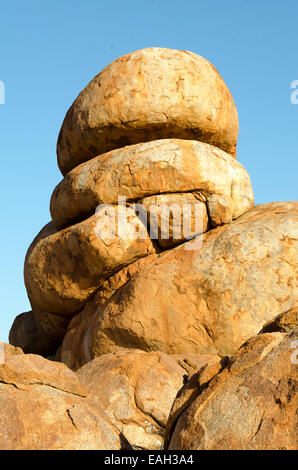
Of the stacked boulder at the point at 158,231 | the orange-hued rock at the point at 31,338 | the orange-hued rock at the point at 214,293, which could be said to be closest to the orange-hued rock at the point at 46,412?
the stacked boulder at the point at 158,231

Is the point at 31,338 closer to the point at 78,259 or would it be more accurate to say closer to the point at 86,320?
the point at 86,320

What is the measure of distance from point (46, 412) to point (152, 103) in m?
5.51

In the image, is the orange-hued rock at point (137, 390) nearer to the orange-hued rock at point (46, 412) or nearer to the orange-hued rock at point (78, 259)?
the orange-hued rock at point (46, 412)

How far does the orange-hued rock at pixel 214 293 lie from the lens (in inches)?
288

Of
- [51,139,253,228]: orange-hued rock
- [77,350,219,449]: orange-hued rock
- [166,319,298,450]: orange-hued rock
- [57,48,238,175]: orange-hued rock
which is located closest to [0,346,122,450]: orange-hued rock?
[77,350,219,449]: orange-hued rock

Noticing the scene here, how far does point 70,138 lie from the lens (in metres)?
9.31

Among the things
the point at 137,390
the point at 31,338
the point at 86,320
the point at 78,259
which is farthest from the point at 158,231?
the point at 31,338

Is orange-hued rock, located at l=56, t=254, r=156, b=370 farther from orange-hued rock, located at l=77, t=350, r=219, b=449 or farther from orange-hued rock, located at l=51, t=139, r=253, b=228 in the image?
orange-hued rock, located at l=77, t=350, r=219, b=449

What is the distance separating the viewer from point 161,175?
7977 mm

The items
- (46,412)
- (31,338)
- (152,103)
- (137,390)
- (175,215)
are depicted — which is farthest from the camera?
(31,338)

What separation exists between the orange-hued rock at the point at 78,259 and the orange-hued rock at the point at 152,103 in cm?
135

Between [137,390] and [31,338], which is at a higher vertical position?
[137,390]

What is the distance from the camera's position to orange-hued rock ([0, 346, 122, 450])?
149 inches
